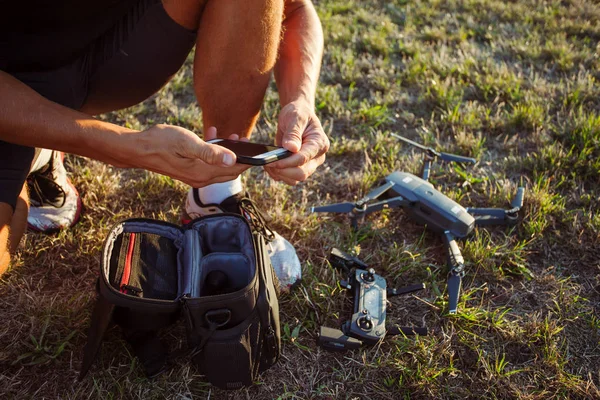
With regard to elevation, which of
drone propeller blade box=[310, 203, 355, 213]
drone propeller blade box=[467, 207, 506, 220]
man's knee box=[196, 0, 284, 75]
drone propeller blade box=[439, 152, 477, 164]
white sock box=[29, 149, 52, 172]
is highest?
man's knee box=[196, 0, 284, 75]

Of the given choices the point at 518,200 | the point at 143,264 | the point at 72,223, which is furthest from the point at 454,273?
the point at 72,223

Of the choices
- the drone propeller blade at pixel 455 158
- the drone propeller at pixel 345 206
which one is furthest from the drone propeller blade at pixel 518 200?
the drone propeller at pixel 345 206

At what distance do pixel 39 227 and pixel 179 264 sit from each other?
0.94 m

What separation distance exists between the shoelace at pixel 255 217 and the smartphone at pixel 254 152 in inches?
17.2

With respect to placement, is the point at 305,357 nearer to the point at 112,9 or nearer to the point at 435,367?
the point at 435,367

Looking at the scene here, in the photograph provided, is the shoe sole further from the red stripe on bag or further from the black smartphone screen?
the black smartphone screen

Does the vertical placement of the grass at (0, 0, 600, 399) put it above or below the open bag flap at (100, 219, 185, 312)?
below

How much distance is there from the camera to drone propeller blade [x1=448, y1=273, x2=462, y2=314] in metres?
2.35

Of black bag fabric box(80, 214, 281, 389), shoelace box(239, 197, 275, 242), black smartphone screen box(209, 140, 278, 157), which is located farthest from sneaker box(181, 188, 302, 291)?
black smartphone screen box(209, 140, 278, 157)

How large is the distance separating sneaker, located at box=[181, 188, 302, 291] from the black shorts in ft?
2.05

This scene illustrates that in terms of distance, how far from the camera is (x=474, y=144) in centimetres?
350

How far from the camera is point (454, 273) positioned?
8.04 ft

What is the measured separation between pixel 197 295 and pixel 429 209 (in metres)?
1.38

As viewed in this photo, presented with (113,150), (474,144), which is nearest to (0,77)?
(113,150)
